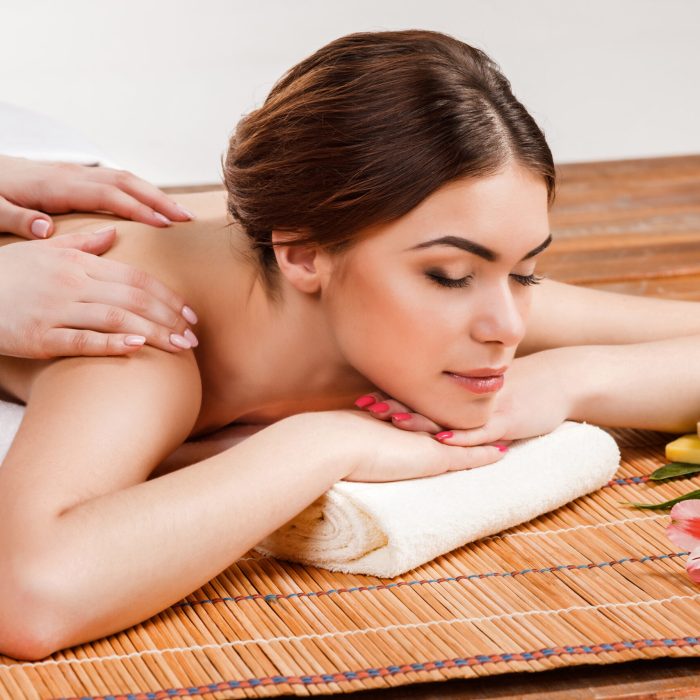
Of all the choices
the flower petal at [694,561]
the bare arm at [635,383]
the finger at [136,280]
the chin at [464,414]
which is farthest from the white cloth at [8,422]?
the flower petal at [694,561]

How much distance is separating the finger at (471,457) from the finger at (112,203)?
1.80 feet

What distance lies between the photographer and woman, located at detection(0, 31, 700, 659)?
1425 mm

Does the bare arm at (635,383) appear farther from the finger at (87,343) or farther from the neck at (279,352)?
the finger at (87,343)

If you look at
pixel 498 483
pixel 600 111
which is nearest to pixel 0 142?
pixel 498 483

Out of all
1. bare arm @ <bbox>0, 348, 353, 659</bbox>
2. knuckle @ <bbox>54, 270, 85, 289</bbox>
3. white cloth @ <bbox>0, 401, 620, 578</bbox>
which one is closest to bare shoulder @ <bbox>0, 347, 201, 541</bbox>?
→ bare arm @ <bbox>0, 348, 353, 659</bbox>

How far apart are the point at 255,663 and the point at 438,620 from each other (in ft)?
0.77

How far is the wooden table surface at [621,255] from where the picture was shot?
1.42 m

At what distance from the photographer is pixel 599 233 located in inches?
117

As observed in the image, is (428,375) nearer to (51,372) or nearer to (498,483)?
(498,483)

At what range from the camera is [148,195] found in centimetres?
192

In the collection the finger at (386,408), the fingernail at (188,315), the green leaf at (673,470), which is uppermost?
the fingernail at (188,315)

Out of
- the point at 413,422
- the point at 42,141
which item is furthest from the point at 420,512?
the point at 42,141

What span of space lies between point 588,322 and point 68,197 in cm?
87

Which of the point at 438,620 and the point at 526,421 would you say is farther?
the point at 526,421
